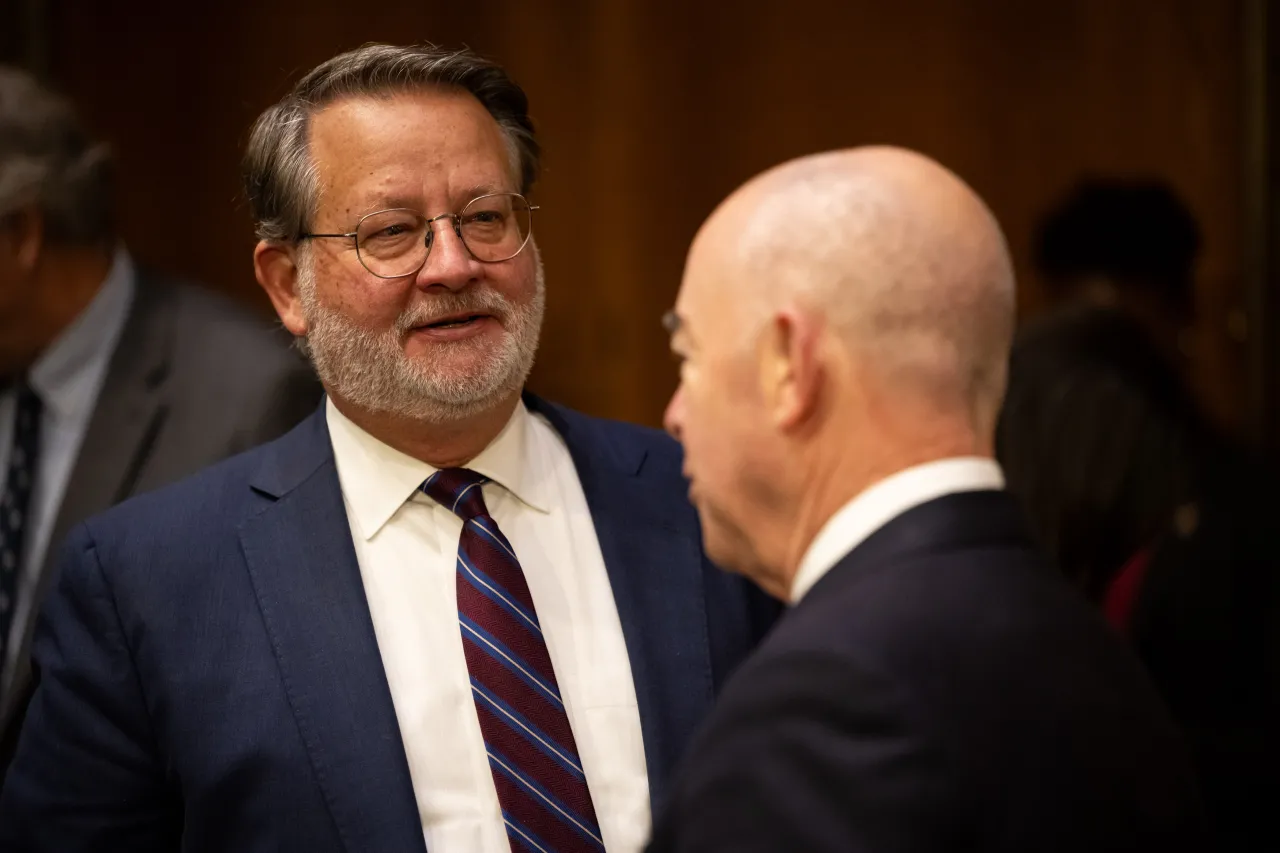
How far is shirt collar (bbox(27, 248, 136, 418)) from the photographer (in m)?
2.70

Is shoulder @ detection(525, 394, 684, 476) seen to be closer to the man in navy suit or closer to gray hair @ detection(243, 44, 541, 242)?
the man in navy suit

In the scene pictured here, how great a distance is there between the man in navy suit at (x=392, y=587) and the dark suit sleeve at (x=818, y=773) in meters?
0.62

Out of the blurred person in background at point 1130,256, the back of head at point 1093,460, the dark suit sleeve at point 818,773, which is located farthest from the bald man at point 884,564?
the blurred person in background at point 1130,256

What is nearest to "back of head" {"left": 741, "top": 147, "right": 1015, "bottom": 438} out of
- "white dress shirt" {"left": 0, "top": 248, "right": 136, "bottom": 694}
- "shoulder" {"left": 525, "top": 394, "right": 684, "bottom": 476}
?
"shoulder" {"left": 525, "top": 394, "right": 684, "bottom": 476}

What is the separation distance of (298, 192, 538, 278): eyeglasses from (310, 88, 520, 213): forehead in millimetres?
17


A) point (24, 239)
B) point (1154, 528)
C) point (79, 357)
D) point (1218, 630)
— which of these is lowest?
point (1218, 630)

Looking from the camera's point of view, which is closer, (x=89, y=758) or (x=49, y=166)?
(x=89, y=758)

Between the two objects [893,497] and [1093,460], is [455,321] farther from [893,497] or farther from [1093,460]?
[1093,460]

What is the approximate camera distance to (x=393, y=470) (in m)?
1.91

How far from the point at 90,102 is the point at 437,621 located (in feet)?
9.33

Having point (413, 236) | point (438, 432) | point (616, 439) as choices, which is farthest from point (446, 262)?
point (616, 439)

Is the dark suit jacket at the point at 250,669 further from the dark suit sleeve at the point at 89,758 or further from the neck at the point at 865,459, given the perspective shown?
the neck at the point at 865,459

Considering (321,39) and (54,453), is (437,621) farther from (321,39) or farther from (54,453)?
(321,39)

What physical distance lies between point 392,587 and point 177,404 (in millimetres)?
944
